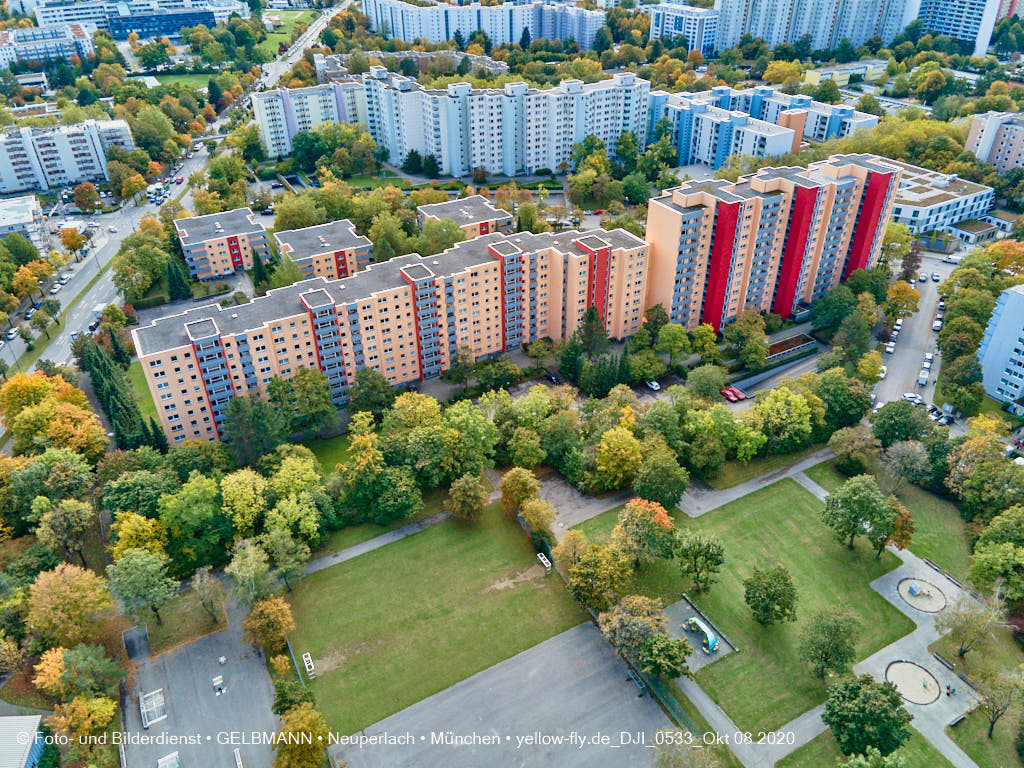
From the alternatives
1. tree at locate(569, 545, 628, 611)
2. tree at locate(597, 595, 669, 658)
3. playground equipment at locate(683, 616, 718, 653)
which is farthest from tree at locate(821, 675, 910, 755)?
tree at locate(569, 545, 628, 611)

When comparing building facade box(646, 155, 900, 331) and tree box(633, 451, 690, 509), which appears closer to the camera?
tree box(633, 451, 690, 509)

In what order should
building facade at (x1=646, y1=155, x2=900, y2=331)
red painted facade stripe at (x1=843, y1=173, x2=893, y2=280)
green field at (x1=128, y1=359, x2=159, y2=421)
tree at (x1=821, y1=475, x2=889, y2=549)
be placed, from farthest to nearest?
red painted facade stripe at (x1=843, y1=173, x2=893, y2=280), building facade at (x1=646, y1=155, x2=900, y2=331), green field at (x1=128, y1=359, x2=159, y2=421), tree at (x1=821, y1=475, x2=889, y2=549)

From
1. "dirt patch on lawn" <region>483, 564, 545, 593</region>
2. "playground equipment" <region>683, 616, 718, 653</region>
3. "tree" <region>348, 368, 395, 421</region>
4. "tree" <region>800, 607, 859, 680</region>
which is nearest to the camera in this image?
"tree" <region>800, 607, 859, 680</region>

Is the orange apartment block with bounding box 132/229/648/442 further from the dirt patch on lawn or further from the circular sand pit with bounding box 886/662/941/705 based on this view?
the circular sand pit with bounding box 886/662/941/705

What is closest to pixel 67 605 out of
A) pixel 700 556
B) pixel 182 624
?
pixel 182 624

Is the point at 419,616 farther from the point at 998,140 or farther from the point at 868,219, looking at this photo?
the point at 998,140
